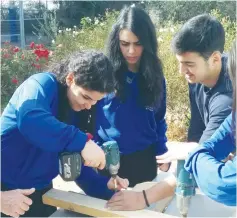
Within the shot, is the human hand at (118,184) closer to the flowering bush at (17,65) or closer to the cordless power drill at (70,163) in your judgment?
the cordless power drill at (70,163)

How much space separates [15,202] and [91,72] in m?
0.65

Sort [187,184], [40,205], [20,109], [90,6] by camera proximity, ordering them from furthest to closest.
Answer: [90,6] < [40,205] < [187,184] < [20,109]

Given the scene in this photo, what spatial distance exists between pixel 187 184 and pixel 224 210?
0.34m

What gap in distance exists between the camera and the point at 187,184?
1.64 metres

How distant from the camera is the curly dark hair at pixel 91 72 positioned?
1.66 m

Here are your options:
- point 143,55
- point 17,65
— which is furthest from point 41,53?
point 143,55

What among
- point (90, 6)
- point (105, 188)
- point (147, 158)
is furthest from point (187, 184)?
point (90, 6)

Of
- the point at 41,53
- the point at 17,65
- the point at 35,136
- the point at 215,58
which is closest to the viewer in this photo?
the point at 35,136

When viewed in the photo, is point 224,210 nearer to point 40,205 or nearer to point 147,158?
point 147,158

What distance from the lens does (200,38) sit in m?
2.04

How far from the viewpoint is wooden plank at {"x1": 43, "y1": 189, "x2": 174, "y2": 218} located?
5.66ft

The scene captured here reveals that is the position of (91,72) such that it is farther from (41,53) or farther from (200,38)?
(41,53)

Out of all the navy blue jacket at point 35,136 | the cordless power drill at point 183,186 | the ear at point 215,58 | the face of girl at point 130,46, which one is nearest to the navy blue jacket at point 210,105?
the ear at point 215,58

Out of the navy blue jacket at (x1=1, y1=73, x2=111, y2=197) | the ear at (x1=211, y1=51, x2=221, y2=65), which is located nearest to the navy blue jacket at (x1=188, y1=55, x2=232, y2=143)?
the ear at (x1=211, y1=51, x2=221, y2=65)
